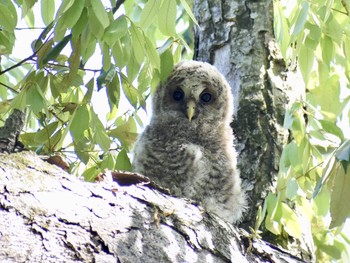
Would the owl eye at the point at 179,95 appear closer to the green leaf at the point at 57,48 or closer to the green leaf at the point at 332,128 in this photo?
the green leaf at the point at 332,128

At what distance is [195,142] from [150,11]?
4.31 ft

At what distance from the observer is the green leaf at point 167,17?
90.4 inches

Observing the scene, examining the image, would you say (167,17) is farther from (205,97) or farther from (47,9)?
(205,97)

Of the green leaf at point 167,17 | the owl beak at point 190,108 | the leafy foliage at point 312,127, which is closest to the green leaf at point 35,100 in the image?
the green leaf at point 167,17

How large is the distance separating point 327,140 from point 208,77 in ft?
2.97

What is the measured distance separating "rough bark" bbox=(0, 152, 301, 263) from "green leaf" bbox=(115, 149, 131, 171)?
87cm

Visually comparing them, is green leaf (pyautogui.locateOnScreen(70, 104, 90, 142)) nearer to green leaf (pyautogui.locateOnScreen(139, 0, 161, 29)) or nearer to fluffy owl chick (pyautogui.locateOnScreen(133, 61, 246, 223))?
green leaf (pyautogui.locateOnScreen(139, 0, 161, 29))

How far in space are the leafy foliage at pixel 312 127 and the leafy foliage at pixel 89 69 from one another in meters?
0.51

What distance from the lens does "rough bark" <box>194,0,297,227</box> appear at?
3146 millimetres

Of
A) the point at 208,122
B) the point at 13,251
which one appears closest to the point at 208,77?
the point at 208,122

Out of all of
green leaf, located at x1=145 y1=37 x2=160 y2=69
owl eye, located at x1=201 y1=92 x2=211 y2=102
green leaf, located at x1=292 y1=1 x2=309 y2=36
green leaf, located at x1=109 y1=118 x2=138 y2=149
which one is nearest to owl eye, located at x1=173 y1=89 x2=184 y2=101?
owl eye, located at x1=201 y1=92 x2=211 y2=102

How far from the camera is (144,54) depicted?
2502mm

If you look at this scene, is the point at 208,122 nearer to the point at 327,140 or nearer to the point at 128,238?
the point at 327,140

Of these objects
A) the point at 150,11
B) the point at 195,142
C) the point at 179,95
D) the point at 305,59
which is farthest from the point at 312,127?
the point at 150,11
